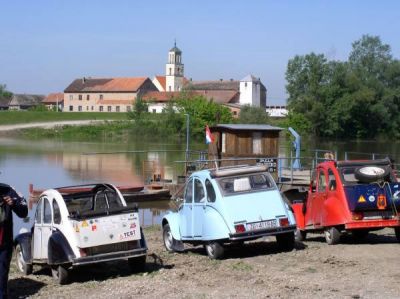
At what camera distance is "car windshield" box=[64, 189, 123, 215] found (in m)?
12.2

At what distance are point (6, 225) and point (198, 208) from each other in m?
5.08

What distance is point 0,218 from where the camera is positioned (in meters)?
9.65

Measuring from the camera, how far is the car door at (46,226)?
11852 mm

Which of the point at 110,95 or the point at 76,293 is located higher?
the point at 110,95

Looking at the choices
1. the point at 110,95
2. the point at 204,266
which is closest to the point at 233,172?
the point at 204,266

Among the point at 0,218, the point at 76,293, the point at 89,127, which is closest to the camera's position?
the point at 0,218

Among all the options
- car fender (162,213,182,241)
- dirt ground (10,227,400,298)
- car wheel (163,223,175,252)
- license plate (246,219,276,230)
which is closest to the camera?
dirt ground (10,227,400,298)

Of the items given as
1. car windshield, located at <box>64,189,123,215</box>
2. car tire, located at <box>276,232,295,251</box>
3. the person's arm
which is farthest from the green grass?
the person's arm

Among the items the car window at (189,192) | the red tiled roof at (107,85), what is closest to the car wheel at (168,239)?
the car window at (189,192)

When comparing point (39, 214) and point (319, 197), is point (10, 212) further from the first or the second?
point (319, 197)

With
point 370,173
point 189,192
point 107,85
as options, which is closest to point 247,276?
point 189,192

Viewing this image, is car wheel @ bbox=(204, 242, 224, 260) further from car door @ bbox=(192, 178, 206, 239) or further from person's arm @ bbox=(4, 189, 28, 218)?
person's arm @ bbox=(4, 189, 28, 218)

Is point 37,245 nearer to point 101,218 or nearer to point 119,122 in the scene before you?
point 101,218

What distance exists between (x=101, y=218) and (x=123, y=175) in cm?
3758
